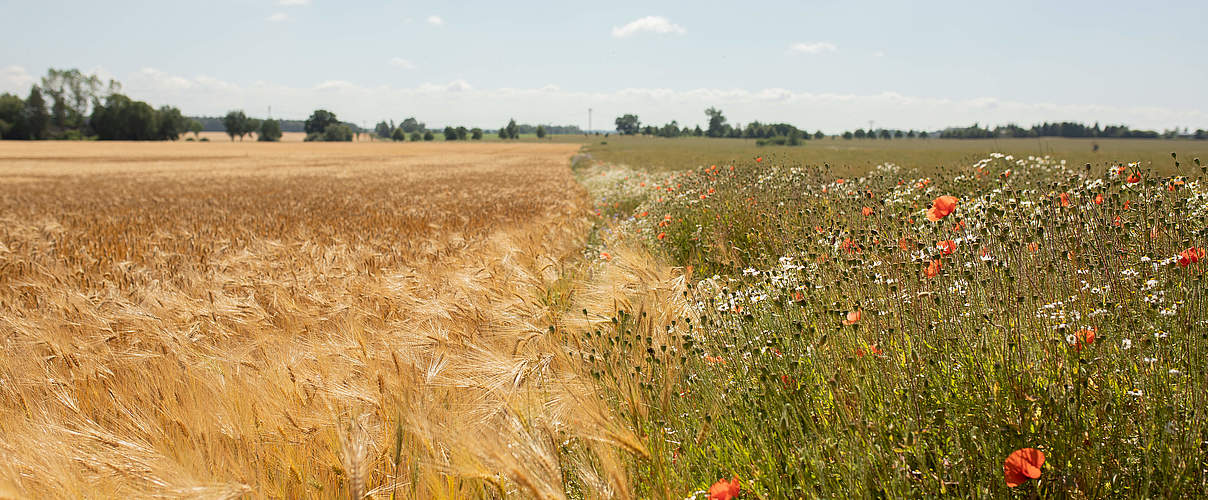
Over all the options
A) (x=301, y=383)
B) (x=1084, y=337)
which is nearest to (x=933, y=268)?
(x=1084, y=337)

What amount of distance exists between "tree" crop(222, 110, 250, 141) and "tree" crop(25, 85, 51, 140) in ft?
102

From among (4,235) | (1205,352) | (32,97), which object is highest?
(32,97)

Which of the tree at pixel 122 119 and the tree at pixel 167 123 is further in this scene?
the tree at pixel 167 123

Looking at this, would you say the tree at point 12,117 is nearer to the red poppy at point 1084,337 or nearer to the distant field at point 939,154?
the distant field at point 939,154

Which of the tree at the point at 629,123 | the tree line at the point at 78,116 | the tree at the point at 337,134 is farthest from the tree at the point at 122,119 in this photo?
the tree at the point at 629,123

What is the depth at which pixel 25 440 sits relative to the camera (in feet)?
6.70

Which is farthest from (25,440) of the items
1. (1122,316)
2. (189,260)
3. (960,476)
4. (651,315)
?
(189,260)

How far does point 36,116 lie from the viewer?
94000mm

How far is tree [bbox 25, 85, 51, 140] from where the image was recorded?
308 ft

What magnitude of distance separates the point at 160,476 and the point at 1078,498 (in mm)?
2521

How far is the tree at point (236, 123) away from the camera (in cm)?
12469

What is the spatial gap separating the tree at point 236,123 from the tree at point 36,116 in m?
31.1

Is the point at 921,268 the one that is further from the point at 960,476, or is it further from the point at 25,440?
the point at 25,440

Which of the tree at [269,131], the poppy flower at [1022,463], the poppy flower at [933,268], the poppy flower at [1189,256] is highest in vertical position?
the tree at [269,131]
